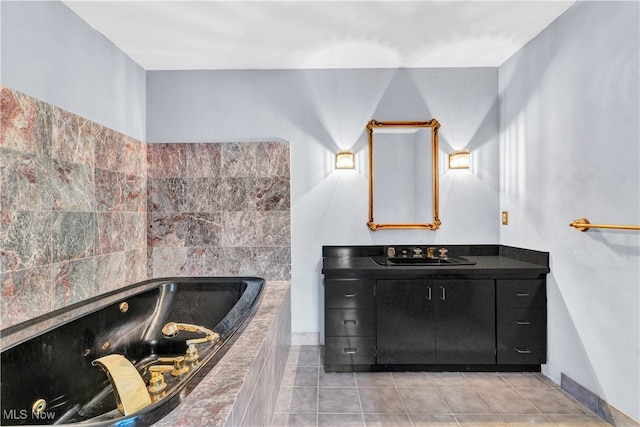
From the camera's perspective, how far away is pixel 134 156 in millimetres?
2615

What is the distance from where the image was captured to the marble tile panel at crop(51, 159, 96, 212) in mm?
1843

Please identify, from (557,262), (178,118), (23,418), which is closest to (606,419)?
(557,262)

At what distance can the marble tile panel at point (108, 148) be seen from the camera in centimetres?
219

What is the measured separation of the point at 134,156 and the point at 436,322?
258 cm

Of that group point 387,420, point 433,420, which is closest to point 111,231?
point 387,420

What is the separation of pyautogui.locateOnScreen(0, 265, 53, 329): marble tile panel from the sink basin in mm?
2031

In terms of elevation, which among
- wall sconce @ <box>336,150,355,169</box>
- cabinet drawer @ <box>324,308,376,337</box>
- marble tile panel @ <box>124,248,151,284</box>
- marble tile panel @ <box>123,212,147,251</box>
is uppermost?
wall sconce @ <box>336,150,355,169</box>

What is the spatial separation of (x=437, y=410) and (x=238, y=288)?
148cm

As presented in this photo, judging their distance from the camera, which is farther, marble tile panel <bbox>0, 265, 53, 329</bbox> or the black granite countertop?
the black granite countertop

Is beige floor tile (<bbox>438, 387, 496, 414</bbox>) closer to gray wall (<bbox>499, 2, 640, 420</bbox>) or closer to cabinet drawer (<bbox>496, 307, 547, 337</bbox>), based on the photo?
cabinet drawer (<bbox>496, 307, 547, 337</bbox>)

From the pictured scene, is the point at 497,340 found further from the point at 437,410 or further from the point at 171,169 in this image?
the point at 171,169

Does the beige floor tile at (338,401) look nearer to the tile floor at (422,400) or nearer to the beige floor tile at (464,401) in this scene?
the tile floor at (422,400)

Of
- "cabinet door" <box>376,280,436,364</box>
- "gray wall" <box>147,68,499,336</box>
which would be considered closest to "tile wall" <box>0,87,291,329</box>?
"gray wall" <box>147,68,499,336</box>

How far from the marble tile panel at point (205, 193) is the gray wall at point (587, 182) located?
2383 millimetres
